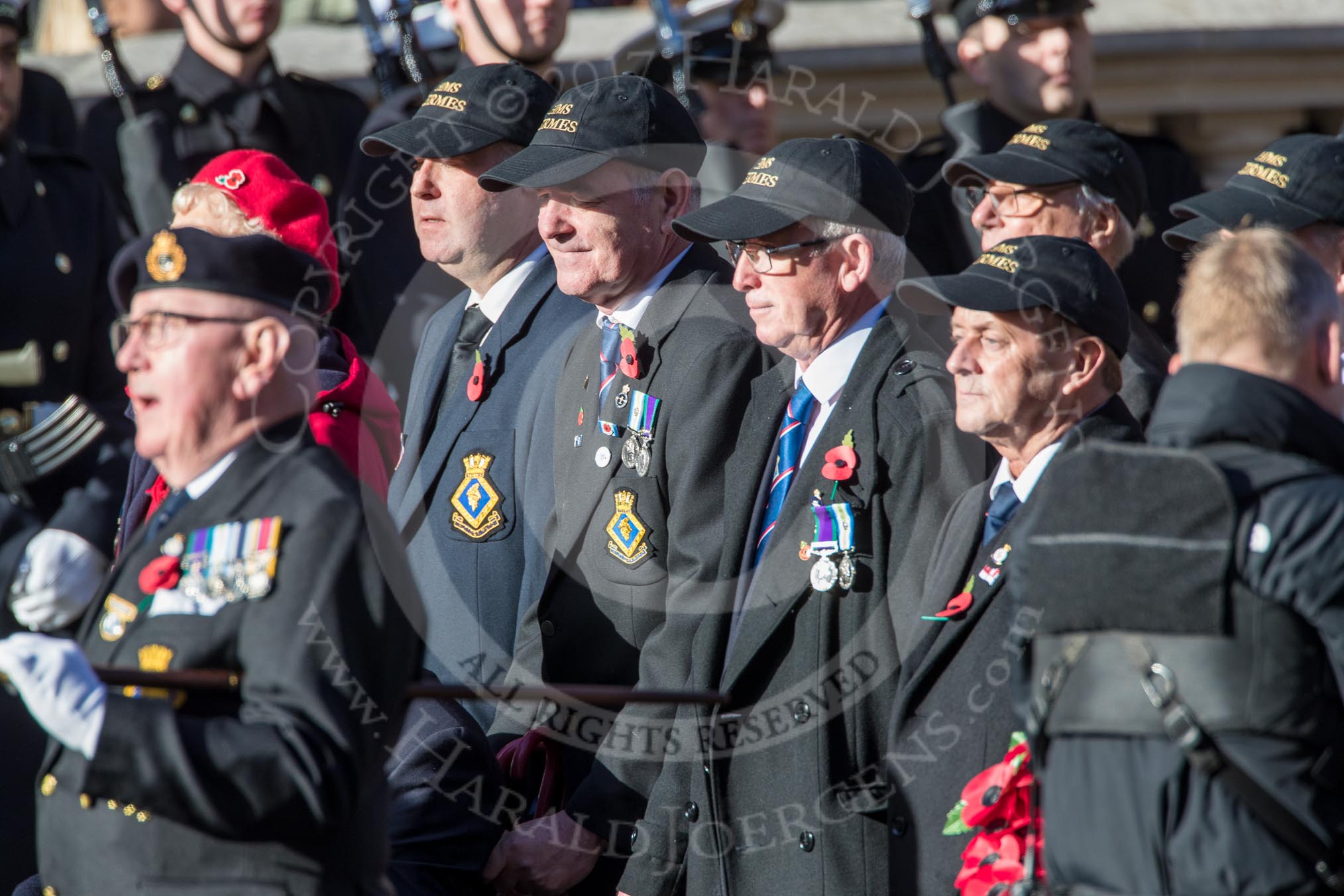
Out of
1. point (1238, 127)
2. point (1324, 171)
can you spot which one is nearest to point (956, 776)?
point (1324, 171)

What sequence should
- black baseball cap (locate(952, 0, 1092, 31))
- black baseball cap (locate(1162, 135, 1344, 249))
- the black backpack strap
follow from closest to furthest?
the black backpack strap → black baseball cap (locate(1162, 135, 1344, 249)) → black baseball cap (locate(952, 0, 1092, 31))

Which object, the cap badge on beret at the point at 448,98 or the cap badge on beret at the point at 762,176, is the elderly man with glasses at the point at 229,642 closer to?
the cap badge on beret at the point at 762,176

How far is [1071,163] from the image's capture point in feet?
16.0

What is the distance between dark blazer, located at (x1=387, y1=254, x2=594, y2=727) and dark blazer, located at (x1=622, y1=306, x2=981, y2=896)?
0.60 m

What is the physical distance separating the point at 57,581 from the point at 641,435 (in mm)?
1564

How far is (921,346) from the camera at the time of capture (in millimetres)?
4168

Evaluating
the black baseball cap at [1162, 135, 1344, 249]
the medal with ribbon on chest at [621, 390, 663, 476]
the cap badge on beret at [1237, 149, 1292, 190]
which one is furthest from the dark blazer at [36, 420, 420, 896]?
the cap badge on beret at [1237, 149, 1292, 190]

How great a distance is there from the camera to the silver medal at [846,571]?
387 cm

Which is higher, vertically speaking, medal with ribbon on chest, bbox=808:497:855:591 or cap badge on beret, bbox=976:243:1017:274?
cap badge on beret, bbox=976:243:1017:274

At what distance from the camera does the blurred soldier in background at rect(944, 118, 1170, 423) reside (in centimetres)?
486

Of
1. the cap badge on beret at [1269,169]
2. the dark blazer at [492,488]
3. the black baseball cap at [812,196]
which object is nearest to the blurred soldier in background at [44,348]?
the dark blazer at [492,488]

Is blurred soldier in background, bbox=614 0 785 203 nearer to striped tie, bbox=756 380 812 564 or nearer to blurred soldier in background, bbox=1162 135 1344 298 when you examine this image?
blurred soldier in background, bbox=1162 135 1344 298

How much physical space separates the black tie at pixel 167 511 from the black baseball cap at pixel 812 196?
4.94 feet

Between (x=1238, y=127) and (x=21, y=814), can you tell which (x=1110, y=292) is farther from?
(x=1238, y=127)
